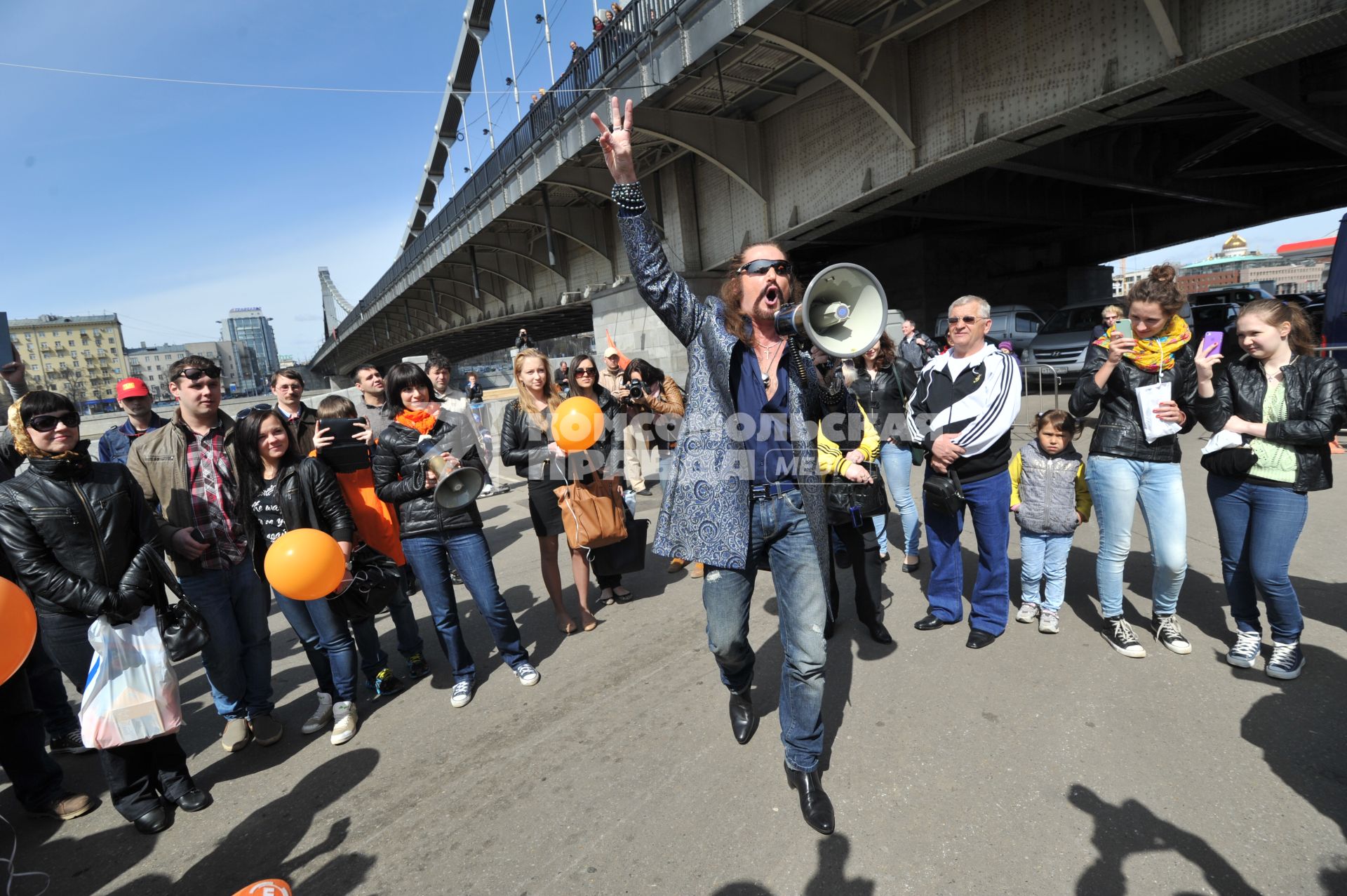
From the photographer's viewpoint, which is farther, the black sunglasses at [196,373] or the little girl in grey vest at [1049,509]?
the little girl in grey vest at [1049,509]

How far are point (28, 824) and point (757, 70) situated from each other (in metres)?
11.5

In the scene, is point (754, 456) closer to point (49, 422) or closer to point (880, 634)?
point (880, 634)

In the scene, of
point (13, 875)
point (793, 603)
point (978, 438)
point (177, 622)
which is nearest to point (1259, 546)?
point (978, 438)

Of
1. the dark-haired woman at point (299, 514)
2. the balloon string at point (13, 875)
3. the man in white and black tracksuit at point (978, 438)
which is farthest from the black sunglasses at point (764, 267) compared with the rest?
the balloon string at point (13, 875)

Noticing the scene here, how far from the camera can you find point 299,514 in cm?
315

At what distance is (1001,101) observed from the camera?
850cm

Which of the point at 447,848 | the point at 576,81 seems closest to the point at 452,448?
the point at 447,848

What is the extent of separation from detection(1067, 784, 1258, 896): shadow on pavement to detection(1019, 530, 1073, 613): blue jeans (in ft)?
4.82

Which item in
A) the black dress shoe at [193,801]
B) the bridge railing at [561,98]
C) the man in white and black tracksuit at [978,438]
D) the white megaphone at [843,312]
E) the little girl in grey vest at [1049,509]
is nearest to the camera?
the white megaphone at [843,312]

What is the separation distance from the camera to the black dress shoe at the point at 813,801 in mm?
2246

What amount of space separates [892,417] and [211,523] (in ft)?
13.9

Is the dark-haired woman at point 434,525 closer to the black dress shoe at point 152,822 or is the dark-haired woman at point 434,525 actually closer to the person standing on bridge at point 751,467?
the black dress shoe at point 152,822

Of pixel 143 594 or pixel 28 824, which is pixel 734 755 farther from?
pixel 28 824

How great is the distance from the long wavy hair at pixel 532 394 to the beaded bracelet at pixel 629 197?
1765 millimetres
